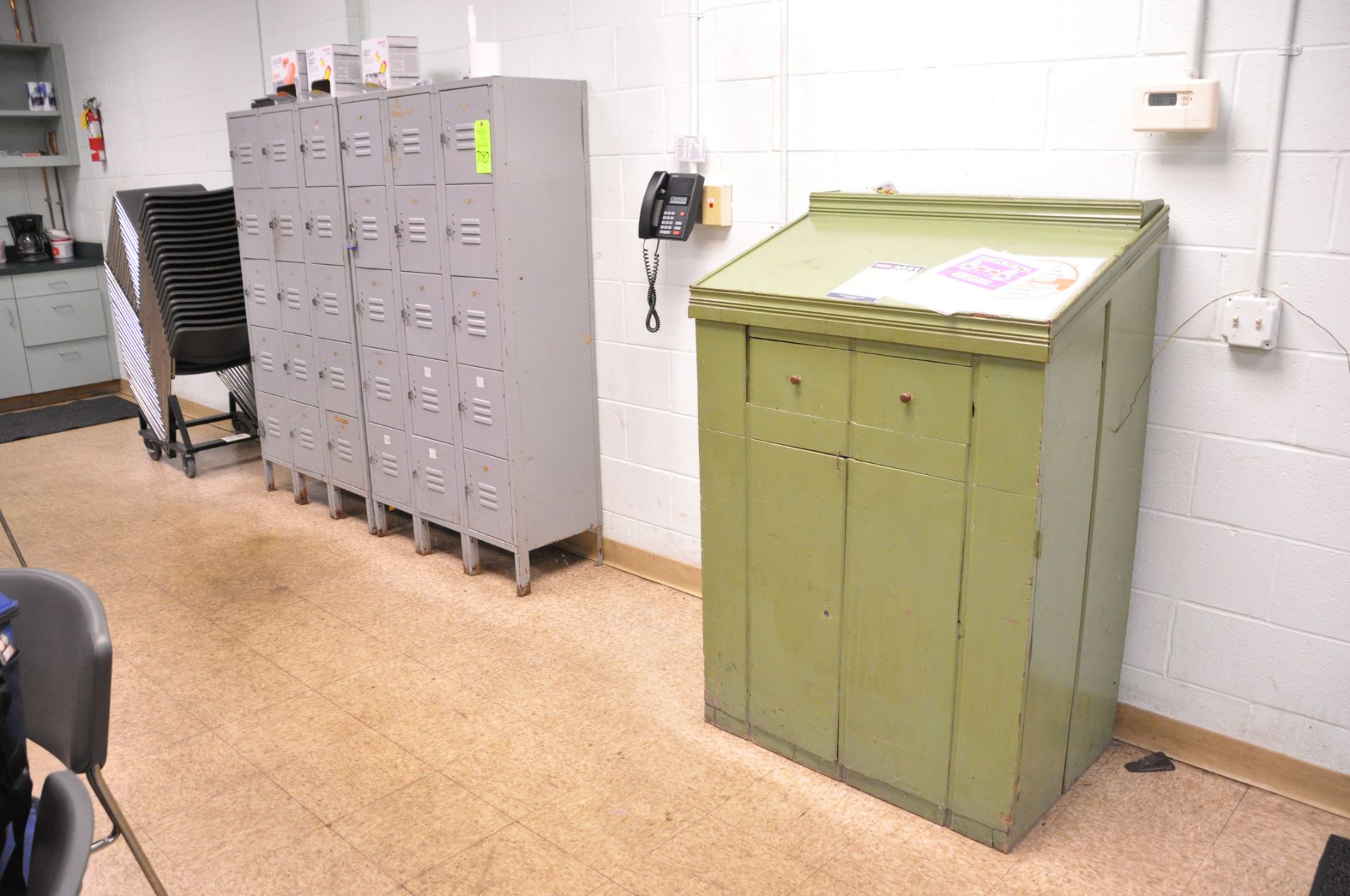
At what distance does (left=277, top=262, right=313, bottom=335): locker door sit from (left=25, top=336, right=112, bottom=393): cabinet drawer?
10.3 feet

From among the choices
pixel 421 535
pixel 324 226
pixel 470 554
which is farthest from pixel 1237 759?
pixel 324 226

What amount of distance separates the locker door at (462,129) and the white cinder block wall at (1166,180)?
466 millimetres

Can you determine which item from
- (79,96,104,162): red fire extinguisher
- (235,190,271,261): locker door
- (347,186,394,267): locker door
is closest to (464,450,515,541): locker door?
(347,186,394,267): locker door

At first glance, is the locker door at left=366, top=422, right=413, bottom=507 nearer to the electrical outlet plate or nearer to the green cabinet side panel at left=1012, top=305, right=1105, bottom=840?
the green cabinet side panel at left=1012, top=305, right=1105, bottom=840

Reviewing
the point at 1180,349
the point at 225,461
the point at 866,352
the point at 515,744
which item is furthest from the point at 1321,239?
the point at 225,461

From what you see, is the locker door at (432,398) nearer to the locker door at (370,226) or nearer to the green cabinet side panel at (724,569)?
the locker door at (370,226)

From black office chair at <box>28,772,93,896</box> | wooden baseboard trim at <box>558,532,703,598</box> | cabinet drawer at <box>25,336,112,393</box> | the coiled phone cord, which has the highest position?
the coiled phone cord

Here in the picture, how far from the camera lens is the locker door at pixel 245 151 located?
4480 millimetres

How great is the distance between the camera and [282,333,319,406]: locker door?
177 inches

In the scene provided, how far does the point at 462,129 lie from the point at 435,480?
4.38ft

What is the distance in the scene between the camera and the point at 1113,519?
2404 mm

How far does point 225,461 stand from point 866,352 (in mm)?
4366

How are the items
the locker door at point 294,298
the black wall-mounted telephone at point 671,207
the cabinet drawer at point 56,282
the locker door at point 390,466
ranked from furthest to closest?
the cabinet drawer at point 56,282 < the locker door at point 294,298 < the locker door at point 390,466 < the black wall-mounted telephone at point 671,207

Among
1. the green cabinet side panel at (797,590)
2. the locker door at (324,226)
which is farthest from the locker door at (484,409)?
the green cabinet side panel at (797,590)
